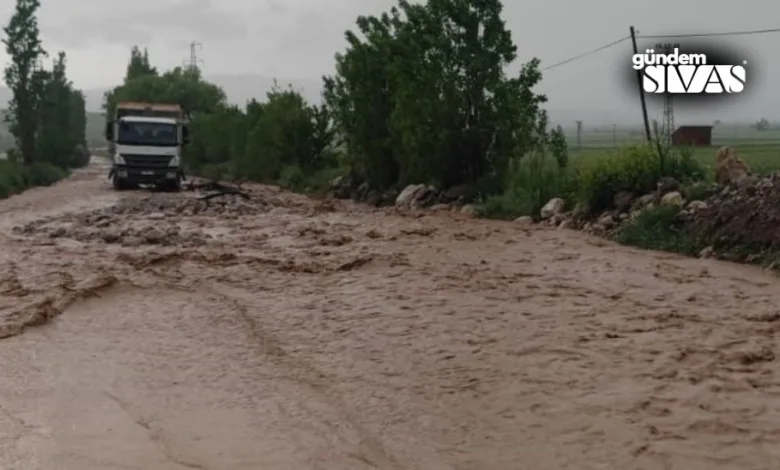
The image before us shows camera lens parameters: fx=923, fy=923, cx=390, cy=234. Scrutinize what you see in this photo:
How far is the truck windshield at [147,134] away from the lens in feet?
97.7

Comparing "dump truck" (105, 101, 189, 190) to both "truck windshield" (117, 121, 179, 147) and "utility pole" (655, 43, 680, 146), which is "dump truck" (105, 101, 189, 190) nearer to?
"truck windshield" (117, 121, 179, 147)

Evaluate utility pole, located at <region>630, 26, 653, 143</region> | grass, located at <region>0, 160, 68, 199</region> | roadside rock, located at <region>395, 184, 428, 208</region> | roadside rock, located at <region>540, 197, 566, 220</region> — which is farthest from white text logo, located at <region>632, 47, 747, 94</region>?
grass, located at <region>0, 160, 68, 199</region>

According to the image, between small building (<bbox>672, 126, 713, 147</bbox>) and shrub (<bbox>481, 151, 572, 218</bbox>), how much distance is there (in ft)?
8.20

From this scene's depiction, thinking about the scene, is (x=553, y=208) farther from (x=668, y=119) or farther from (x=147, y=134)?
(x=147, y=134)

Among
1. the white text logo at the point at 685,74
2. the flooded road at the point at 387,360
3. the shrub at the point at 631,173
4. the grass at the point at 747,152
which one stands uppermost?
the white text logo at the point at 685,74

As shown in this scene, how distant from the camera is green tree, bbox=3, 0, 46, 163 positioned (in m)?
40.8

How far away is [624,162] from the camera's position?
17984 millimetres

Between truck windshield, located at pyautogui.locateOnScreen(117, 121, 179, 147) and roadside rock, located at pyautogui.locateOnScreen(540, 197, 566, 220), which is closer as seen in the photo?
roadside rock, located at pyautogui.locateOnScreen(540, 197, 566, 220)

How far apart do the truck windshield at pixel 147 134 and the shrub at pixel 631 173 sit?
16.1 meters

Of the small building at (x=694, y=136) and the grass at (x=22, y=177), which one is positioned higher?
the small building at (x=694, y=136)

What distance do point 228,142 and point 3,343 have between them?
136 ft

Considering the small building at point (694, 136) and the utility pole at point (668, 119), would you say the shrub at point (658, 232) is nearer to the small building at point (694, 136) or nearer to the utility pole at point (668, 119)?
the utility pole at point (668, 119)

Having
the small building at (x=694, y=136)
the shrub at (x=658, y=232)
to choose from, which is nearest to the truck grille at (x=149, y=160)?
the small building at (x=694, y=136)

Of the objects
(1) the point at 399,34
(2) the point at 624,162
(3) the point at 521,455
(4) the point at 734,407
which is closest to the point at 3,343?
(3) the point at 521,455
